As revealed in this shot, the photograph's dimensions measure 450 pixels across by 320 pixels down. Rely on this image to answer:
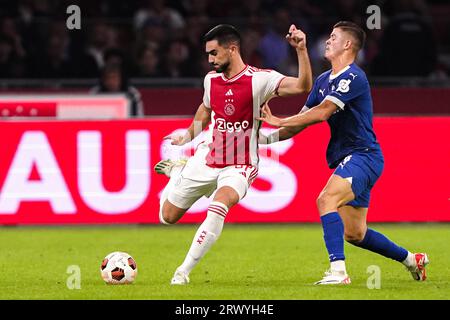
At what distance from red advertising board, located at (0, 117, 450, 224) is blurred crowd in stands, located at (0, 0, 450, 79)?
2.38 metres

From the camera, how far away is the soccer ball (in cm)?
970

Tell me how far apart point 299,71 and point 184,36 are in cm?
898

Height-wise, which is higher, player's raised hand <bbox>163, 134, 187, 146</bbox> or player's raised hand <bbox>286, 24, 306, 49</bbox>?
player's raised hand <bbox>286, 24, 306, 49</bbox>

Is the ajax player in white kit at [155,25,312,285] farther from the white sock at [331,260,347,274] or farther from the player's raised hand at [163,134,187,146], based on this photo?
the white sock at [331,260,347,274]

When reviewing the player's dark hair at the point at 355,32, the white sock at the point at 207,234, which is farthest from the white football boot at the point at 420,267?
the player's dark hair at the point at 355,32

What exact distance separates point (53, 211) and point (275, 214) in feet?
8.86

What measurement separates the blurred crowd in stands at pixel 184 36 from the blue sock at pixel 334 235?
8095 mm

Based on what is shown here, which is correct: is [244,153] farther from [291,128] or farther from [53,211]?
[53,211]

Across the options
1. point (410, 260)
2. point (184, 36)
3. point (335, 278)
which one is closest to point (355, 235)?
point (410, 260)

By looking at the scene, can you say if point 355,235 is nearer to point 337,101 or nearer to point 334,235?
point 334,235

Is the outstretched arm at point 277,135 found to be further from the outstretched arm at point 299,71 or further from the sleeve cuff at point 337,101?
the sleeve cuff at point 337,101

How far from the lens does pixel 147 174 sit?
14.9 metres

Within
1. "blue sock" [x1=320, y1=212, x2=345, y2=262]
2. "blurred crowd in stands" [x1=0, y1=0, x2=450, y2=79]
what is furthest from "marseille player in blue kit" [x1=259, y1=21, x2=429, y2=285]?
"blurred crowd in stands" [x1=0, y1=0, x2=450, y2=79]

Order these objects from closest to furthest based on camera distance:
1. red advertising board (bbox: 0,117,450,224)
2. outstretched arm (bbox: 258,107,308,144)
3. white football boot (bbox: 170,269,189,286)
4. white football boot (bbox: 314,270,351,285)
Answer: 1. white football boot (bbox: 314,270,351,285)
2. white football boot (bbox: 170,269,189,286)
3. outstretched arm (bbox: 258,107,308,144)
4. red advertising board (bbox: 0,117,450,224)
